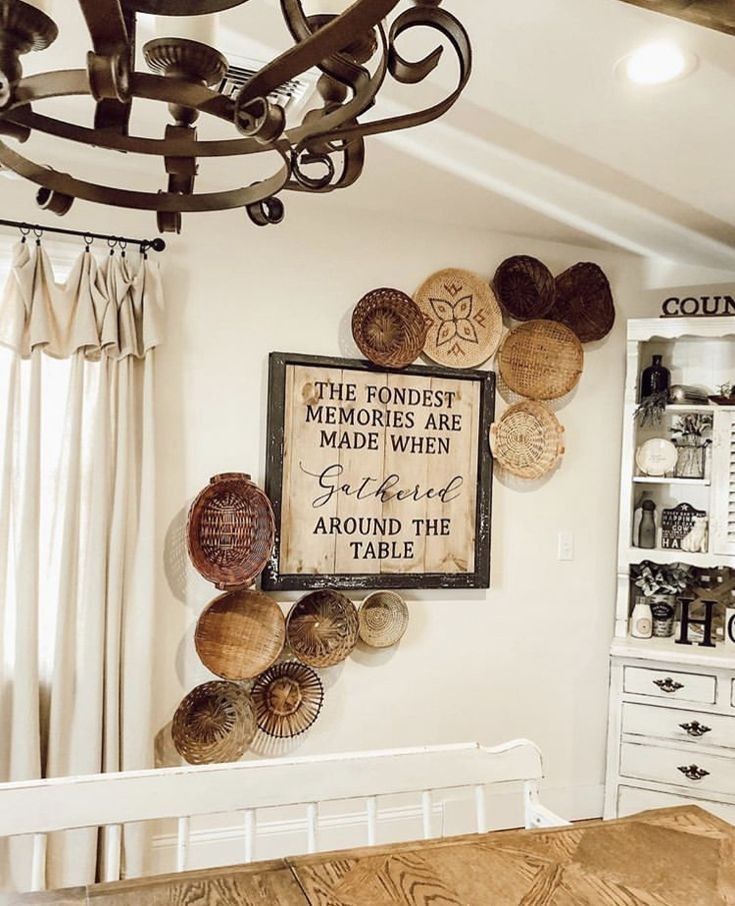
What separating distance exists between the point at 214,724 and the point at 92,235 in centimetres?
167

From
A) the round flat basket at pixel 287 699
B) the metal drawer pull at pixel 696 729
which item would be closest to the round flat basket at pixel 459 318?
the round flat basket at pixel 287 699

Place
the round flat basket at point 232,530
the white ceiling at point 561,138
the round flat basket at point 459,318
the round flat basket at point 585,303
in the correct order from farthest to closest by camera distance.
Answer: the round flat basket at point 585,303 → the round flat basket at point 459,318 → the round flat basket at point 232,530 → the white ceiling at point 561,138

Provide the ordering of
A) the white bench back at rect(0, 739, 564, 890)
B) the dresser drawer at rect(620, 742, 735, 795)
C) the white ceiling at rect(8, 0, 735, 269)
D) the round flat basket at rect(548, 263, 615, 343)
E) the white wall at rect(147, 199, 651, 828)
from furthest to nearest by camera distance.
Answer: the round flat basket at rect(548, 263, 615, 343), the dresser drawer at rect(620, 742, 735, 795), the white wall at rect(147, 199, 651, 828), the white ceiling at rect(8, 0, 735, 269), the white bench back at rect(0, 739, 564, 890)

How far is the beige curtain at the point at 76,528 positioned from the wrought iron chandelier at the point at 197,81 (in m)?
1.53

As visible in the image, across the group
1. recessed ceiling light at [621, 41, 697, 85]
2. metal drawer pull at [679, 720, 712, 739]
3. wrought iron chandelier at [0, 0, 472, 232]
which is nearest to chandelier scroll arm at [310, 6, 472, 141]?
wrought iron chandelier at [0, 0, 472, 232]

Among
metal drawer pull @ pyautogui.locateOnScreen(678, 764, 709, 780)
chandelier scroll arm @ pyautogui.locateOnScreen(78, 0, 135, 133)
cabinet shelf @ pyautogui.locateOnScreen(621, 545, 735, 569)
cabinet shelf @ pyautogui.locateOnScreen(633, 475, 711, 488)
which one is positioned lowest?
metal drawer pull @ pyautogui.locateOnScreen(678, 764, 709, 780)

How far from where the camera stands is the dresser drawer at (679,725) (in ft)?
10.2

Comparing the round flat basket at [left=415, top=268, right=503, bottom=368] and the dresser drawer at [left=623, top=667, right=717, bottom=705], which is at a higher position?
the round flat basket at [left=415, top=268, right=503, bottom=368]

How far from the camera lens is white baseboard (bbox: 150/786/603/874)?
2.93 metres

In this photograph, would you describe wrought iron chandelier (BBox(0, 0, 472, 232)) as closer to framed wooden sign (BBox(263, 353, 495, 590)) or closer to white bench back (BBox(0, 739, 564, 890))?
white bench back (BBox(0, 739, 564, 890))

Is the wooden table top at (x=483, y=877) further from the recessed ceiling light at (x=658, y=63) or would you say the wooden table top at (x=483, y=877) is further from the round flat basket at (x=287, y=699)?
the recessed ceiling light at (x=658, y=63)

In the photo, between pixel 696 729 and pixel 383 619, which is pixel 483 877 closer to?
pixel 383 619

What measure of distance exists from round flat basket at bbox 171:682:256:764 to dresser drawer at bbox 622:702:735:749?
4.66ft

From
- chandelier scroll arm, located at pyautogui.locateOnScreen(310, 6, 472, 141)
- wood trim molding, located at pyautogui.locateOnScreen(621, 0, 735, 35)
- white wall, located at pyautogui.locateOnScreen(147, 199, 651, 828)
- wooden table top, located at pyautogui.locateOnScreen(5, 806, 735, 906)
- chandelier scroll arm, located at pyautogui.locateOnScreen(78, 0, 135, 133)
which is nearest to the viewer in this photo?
chandelier scroll arm, located at pyautogui.locateOnScreen(78, 0, 135, 133)
